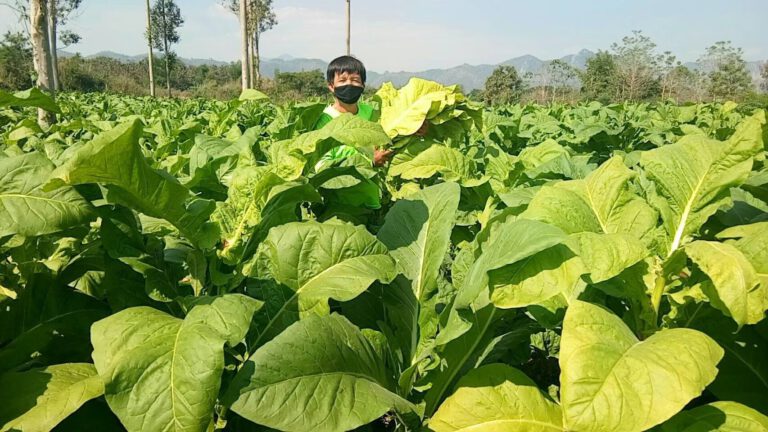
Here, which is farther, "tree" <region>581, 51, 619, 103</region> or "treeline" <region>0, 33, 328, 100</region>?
"tree" <region>581, 51, 619, 103</region>

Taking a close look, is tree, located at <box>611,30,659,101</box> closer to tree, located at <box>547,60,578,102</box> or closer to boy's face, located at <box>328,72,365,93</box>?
tree, located at <box>547,60,578,102</box>

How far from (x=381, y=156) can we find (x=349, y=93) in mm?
843

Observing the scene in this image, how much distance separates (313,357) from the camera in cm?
119

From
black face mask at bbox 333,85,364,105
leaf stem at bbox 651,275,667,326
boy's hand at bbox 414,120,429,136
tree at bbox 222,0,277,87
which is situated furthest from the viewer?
tree at bbox 222,0,277,87

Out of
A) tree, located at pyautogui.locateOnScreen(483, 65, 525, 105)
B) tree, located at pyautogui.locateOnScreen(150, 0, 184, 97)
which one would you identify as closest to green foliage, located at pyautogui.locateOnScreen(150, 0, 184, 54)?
tree, located at pyautogui.locateOnScreen(150, 0, 184, 97)

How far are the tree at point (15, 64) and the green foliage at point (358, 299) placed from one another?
45.2 metres

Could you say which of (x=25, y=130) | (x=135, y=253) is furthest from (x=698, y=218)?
(x=25, y=130)

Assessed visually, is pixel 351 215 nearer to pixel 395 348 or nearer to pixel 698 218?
pixel 395 348

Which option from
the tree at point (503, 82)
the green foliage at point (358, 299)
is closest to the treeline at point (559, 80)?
the tree at point (503, 82)

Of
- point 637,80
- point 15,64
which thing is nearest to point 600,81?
Result: point 637,80

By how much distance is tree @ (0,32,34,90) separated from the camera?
139 feet

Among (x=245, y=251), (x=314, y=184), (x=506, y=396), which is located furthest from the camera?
(x=314, y=184)

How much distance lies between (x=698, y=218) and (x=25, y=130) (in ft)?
9.37

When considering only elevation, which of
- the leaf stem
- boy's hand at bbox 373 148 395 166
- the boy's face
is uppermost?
the boy's face
